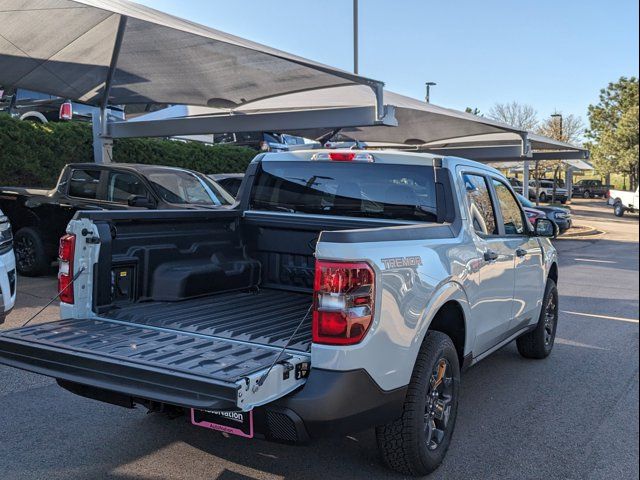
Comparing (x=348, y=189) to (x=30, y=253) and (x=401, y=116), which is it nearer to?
(x=30, y=253)

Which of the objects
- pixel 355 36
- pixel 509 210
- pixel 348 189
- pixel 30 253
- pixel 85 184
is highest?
pixel 355 36

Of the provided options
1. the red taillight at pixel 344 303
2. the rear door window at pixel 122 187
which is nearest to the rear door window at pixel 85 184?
the rear door window at pixel 122 187

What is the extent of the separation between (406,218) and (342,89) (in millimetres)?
9250

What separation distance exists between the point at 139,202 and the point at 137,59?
4126mm

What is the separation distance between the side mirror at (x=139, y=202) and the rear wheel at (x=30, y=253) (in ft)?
5.32

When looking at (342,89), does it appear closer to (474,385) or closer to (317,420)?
(474,385)

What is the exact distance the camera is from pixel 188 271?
447 centimetres

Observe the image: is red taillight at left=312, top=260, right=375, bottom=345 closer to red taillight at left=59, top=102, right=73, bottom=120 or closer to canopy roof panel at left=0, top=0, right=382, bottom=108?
canopy roof panel at left=0, top=0, right=382, bottom=108

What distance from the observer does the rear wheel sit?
9305 mm

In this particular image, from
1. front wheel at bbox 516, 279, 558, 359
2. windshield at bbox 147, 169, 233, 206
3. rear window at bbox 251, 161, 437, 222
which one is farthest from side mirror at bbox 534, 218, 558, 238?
windshield at bbox 147, 169, 233, 206

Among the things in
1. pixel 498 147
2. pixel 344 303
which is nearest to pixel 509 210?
pixel 344 303

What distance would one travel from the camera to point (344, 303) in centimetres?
303

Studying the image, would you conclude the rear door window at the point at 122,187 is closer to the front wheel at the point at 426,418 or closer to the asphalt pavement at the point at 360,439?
the asphalt pavement at the point at 360,439

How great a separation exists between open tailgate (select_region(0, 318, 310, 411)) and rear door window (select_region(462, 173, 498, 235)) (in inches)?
77.3
